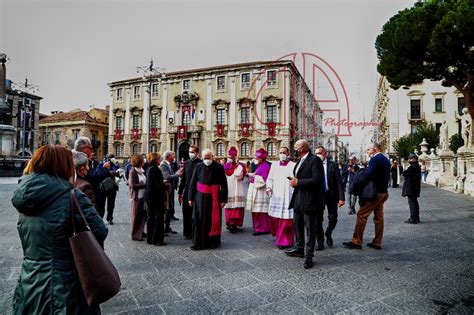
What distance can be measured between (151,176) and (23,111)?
202 feet

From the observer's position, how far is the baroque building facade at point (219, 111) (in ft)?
136

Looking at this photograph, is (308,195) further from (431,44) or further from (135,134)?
(135,134)

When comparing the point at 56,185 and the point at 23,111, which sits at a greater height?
the point at 23,111

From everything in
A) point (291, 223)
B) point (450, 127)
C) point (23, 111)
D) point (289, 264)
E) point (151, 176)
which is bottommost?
point (289, 264)

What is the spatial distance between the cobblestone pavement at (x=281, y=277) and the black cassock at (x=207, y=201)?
300 mm

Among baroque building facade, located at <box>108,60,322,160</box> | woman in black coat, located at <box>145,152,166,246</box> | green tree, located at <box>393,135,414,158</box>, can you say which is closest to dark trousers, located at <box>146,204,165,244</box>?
woman in black coat, located at <box>145,152,166,246</box>

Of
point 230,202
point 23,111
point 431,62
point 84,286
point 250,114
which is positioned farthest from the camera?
point 23,111

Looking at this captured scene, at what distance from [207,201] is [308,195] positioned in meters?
1.94

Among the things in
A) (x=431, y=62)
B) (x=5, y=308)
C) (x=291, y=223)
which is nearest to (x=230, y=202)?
(x=291, y=223)

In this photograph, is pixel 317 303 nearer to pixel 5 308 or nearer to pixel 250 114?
pixel 5 308

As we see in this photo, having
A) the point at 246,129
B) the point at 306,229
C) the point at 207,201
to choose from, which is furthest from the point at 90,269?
the point at 246,129

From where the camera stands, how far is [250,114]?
4250 centimetres

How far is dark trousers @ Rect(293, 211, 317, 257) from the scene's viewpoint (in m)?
4.71

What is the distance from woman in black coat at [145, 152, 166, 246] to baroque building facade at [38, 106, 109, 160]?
53.9m
